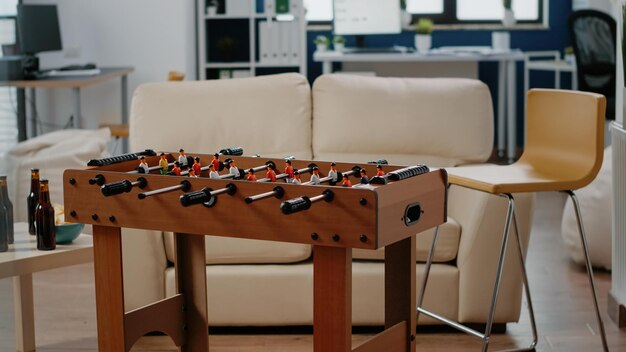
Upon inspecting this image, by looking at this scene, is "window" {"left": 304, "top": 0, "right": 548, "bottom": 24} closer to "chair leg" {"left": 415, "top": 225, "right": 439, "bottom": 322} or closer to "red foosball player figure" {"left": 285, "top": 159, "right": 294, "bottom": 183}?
"chair leg" {"left": 415, "top": 225, "right": 439, "bottom": 322}

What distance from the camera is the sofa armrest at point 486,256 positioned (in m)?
3.59

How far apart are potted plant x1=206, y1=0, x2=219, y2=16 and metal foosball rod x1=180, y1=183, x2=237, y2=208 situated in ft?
17.8

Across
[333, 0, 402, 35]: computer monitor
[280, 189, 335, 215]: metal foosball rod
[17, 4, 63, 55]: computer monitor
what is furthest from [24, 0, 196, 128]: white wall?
[280, 189, 335, 215]: metal foosball rod

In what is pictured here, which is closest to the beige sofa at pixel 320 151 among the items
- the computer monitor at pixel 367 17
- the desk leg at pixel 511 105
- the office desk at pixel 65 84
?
the office desk at pixel 65 84

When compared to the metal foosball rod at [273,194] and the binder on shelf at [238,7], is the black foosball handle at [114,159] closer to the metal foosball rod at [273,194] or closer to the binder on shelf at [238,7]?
the metal foosball rod at [273,194]

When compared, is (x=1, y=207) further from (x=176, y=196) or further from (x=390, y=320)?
(x=390, y=320)

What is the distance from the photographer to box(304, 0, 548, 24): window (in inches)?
341

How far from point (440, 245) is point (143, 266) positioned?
1.05m

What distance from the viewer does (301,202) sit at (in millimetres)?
2369

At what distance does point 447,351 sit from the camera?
11.4ft

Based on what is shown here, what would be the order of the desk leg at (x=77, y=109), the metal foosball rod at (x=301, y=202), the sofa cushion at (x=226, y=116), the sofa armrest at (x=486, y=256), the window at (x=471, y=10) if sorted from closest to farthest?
the metal foosball rod at (x=301, y=202), the sofa armrest at (x=486, y=256), the sofa cushion at (x=226, y=116), the desk leg at (x=77, y=109), the window at (x=471, y=10)

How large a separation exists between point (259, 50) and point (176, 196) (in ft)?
17.8

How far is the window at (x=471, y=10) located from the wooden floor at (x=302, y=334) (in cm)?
437

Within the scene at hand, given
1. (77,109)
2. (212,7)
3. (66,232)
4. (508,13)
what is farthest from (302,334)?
(508,13)
